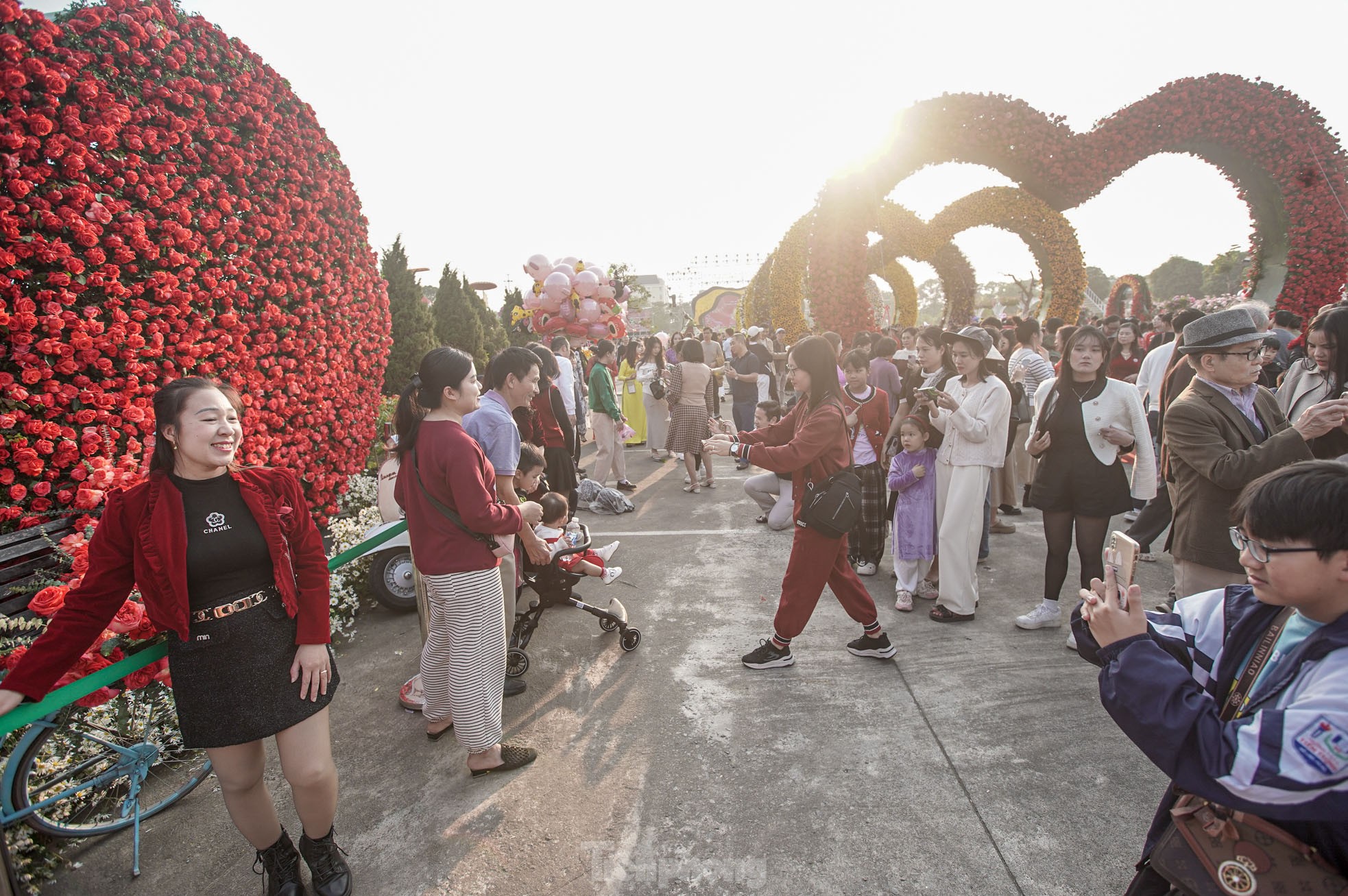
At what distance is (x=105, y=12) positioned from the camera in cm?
341

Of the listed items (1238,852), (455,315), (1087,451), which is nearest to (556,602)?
(1087,451)

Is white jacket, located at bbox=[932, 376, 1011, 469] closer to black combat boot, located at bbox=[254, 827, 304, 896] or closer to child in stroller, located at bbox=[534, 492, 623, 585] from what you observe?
child in stroller, located at bbox=[534, 492, 623, 585]

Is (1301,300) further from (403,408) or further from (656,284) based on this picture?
(656,284)

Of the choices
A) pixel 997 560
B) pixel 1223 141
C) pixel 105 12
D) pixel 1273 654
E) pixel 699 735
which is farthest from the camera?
pixel 1223 141

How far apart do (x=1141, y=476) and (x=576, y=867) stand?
12.0 feet

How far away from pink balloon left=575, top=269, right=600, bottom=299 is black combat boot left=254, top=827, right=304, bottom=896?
9.05 metres

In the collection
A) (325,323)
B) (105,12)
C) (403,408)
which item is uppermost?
(105,12)

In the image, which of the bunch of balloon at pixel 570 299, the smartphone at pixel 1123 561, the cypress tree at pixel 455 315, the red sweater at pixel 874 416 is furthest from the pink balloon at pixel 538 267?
the smartphone at pixel 1123 561

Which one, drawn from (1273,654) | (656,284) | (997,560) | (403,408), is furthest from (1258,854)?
(656,284)

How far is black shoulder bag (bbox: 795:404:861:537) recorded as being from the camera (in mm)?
3395

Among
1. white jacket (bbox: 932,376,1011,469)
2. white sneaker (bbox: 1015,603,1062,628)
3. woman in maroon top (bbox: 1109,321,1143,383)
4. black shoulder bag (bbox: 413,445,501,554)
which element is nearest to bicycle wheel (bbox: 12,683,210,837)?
black shoulder bag (bbox: 413,445,501,554)

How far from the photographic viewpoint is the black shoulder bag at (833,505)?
3.39 m

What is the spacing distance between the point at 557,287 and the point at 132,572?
8634 millimetres

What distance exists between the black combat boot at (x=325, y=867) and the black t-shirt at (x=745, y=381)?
24.3 feet
